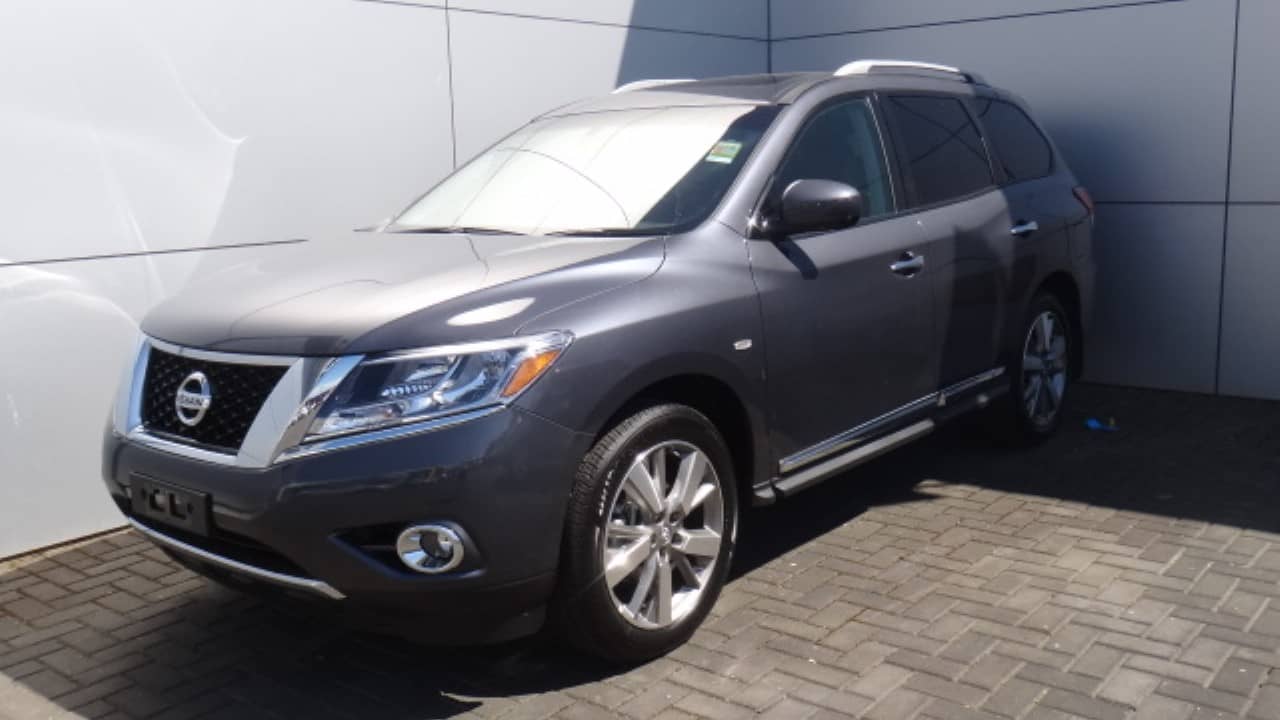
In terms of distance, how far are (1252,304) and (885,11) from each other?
3398 millimetres

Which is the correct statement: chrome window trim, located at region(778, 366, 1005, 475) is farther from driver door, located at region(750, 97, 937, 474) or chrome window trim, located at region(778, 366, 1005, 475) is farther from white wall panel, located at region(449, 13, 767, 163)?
white wall panel, located at region(449, 13, 767, 163)

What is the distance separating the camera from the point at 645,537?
12.3 ft

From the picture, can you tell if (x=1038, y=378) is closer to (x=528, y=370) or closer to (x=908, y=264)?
(x=908, y=264)

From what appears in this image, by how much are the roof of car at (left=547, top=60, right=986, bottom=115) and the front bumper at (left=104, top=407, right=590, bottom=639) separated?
1.99 meters

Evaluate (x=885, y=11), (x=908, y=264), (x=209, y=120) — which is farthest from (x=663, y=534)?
(x=885, y=11)

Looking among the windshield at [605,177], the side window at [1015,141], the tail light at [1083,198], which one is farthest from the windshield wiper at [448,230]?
the tail light at [1083,198]

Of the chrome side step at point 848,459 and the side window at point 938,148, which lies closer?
the chrome side step at point 848,459

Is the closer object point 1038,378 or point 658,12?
point 1038,378

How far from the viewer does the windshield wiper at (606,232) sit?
4.17 meters

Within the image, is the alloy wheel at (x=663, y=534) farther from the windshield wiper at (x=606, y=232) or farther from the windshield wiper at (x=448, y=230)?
the windshield wiper at (x=448, y=230)

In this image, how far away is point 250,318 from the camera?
363cm

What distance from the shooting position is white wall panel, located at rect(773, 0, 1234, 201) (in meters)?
7.43

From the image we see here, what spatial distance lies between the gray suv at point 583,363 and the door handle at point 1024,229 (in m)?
0.22

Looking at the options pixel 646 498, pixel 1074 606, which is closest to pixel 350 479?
pixel 646 498
